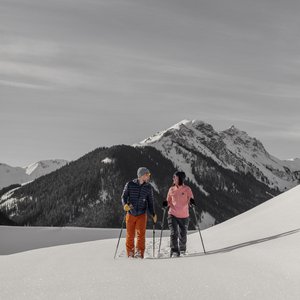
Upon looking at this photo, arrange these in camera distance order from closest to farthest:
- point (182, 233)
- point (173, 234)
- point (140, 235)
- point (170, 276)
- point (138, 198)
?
point (170, 276), point (140, 235), point (138, 198), point (173, 234), point (182, 233)

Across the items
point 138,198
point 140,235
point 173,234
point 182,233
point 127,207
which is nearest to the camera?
point 127,207

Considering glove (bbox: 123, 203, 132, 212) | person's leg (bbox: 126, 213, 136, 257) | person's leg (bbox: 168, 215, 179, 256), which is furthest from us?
person's leg (bbox: 168, 215, 179, 256)

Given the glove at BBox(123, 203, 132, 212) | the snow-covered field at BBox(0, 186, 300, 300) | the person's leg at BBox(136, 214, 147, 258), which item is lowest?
the snow-covered field at BBox(0, 186, 300, 300)

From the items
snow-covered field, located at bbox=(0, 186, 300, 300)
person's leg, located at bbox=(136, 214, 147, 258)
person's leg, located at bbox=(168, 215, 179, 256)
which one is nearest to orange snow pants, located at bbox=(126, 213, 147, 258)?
person's leg, located at bbox=(136, 214, 147, 258)

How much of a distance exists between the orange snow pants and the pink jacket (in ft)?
3.09

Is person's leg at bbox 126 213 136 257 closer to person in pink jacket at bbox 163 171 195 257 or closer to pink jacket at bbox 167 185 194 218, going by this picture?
person in pink jacket at bbox 163 171 195 257

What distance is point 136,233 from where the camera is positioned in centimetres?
895

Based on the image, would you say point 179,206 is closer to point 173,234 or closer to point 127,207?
point 173,234

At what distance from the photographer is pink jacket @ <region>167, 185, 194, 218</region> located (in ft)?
31.7

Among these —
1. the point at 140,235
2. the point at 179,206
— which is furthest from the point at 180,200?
the point at 140,235

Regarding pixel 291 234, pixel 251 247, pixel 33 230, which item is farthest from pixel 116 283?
pixel 33 230

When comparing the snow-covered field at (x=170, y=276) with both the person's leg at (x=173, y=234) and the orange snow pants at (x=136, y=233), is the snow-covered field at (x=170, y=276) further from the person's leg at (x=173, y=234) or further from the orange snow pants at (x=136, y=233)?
the person's leg at (x=173, y=234)

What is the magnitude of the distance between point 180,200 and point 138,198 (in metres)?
1.15

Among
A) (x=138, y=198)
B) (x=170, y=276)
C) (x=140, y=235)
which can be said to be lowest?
(x=170, y=276)
